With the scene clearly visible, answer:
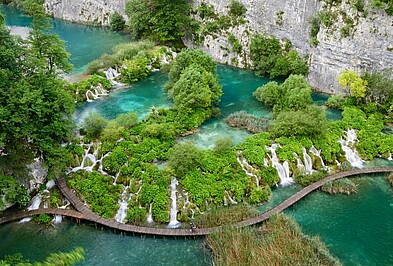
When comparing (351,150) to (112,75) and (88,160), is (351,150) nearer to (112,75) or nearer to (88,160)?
(88,160)

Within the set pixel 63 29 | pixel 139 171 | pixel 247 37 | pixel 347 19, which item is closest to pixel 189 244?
pixel 139 171

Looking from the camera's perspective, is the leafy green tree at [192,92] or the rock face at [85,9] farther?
the rock face at [85,9]

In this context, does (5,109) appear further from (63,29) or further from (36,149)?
(63,29)

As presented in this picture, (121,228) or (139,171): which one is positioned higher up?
(139,171)

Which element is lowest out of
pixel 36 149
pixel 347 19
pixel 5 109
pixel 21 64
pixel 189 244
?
pixel 189 244

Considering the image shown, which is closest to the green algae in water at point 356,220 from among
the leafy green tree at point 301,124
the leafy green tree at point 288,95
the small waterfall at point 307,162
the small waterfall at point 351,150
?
the small waterfall at point 351,150

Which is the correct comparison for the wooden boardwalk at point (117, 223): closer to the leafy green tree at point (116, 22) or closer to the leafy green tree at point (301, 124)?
the leafy green tree at point (301, 124)
